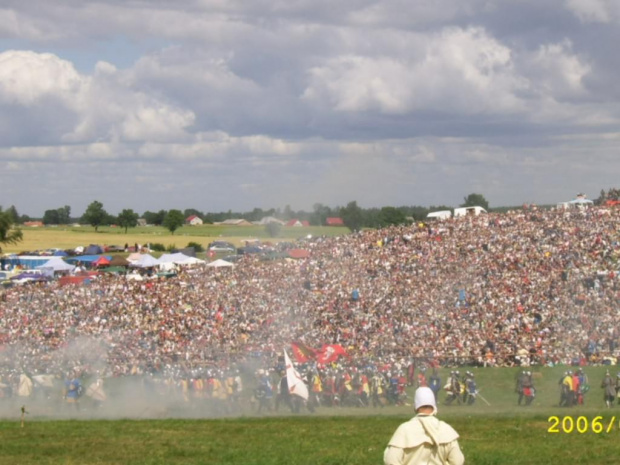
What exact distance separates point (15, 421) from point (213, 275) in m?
22.4

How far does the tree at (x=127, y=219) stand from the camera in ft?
495

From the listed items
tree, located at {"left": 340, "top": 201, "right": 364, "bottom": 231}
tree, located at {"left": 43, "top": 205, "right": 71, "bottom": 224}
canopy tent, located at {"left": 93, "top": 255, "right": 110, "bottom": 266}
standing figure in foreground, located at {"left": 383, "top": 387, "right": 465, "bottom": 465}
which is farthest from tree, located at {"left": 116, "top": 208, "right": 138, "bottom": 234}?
standing figure in foreground, located at {"left": 383, "top": 387, "right": 465, "bottom": 465}

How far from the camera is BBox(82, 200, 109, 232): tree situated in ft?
505

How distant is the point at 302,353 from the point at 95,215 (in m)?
125

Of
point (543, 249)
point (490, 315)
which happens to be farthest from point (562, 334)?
point (543, 249)

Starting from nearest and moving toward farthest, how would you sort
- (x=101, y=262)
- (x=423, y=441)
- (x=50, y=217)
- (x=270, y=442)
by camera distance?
(x=423, y=441), (x=270, y=442), (x=101, y=262), (x=50, y=217)

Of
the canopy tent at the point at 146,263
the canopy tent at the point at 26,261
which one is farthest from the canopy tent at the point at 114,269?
the canopy tent at the point at 26,261

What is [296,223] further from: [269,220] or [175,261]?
[175,261]

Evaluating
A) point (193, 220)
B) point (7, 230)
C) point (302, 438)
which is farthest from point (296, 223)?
point (193, 220)

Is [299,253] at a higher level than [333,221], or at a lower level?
lower

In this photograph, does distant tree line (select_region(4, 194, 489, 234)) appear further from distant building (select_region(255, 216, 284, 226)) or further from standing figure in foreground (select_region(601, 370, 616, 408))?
standing figure in foreground (select_region(601, 370, 616, 408))

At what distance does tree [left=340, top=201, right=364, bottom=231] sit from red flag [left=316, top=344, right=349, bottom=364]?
87.3 ft

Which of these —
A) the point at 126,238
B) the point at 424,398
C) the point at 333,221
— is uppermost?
the point at 333,221

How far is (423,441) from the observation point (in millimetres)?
7227
